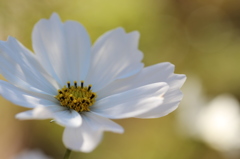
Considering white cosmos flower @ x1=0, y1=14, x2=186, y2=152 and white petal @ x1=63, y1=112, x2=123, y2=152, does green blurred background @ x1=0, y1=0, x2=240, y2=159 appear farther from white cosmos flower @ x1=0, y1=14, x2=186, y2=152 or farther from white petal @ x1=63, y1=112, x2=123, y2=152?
white petal @ x1=63, y1=112, x2=123, y2=152

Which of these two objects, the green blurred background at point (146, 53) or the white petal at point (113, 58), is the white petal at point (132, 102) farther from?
the green blurred background at point (146, 53)

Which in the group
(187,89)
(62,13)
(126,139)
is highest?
(62,13)

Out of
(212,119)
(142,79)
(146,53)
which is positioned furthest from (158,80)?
(146,53)

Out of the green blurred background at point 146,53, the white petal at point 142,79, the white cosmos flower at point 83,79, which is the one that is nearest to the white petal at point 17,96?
the white cosmos flower at point 83,79

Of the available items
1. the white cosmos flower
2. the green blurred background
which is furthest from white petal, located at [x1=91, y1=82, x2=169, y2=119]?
the green blurred background

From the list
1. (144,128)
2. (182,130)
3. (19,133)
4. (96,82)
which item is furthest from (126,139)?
(96,82)

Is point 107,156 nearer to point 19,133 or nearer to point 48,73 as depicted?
point 19,133
